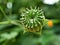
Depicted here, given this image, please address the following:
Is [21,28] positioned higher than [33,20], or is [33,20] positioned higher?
[33,20]

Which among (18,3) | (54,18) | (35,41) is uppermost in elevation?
(18,3)

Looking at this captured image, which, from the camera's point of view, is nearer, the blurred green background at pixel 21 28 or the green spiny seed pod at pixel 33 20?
the green spiny seed pod at pixel 33 20

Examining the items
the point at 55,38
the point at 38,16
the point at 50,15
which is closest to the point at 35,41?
the point at 55,38

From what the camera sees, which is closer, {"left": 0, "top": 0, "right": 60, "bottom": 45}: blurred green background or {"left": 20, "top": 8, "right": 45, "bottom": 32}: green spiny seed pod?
{"left": 20, "top": 8, "right": 45, "bottom": 32}: green spiny seed pod

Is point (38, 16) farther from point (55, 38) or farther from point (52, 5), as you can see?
point (52, 5)
